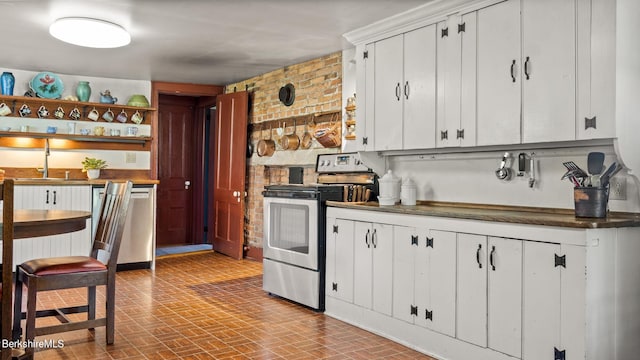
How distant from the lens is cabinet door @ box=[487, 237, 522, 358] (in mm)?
2723

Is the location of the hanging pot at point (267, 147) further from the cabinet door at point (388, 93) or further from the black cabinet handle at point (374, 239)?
the black cabinet handle at point (374, 239)

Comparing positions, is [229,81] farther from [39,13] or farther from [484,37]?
[484,37]

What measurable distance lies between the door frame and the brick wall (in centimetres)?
39

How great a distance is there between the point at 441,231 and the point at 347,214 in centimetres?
95

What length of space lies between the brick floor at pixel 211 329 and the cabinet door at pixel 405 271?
242 mm

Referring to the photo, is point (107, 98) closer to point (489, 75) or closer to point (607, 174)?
point (489, 75)

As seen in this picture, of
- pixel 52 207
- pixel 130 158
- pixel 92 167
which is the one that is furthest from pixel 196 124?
pixel 52 207

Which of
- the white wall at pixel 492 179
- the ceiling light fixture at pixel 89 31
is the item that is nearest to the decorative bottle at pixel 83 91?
the ceiling light fixture at pixel 89 31

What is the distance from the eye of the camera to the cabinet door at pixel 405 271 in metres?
3.34

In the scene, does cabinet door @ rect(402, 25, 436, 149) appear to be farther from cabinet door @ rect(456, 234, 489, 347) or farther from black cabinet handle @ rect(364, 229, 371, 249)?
cabinet door @ rect(456, 234, 489, 347)

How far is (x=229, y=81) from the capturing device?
6945 millimetres

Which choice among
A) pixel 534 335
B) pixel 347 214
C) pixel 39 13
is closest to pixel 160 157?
pixel 39 13

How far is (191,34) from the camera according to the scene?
14.8 ft

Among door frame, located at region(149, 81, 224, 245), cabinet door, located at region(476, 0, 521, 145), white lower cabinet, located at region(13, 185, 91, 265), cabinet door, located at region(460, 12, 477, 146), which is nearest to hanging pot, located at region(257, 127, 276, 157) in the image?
door frame, located at region(149, 81, 224, 245)
